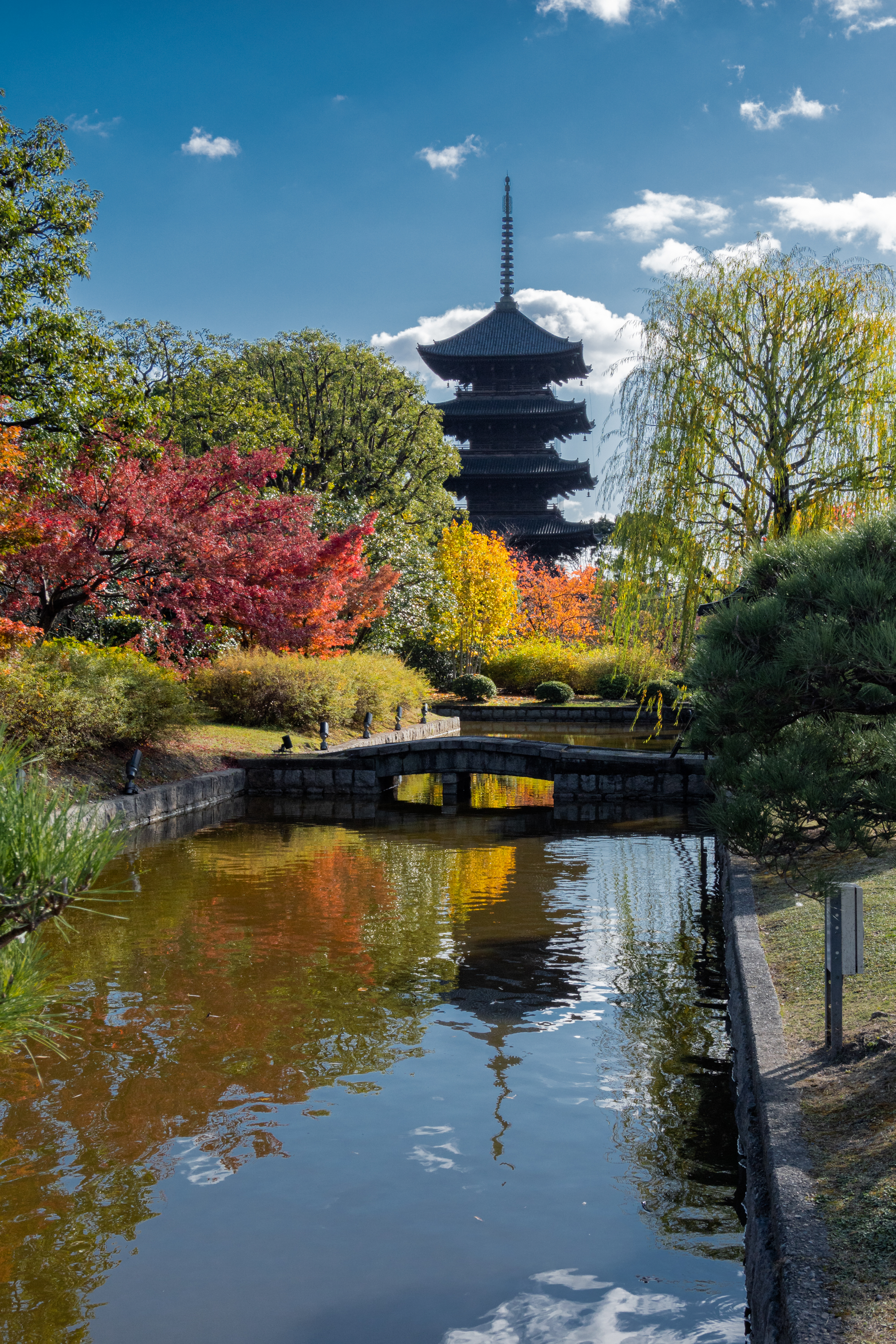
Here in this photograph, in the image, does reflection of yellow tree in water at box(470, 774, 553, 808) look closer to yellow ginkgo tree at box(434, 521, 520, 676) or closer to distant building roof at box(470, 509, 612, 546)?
yellow ginkgo tree at box(434, 521, 520, 676)

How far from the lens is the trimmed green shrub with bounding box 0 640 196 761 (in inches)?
440

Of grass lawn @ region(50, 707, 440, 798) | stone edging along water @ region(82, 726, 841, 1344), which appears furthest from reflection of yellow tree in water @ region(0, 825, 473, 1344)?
grass lawn @ region(50, 707, 440, 798)

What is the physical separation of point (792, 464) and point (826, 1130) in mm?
7474

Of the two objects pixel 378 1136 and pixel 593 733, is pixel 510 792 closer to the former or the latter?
pixel 593 733

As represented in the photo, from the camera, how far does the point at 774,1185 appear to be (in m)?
3.15

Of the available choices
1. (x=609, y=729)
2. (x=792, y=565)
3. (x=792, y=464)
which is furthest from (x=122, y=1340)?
(x=609, y=729)

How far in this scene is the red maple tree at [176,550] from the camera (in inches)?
543

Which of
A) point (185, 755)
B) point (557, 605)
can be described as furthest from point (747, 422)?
point (557, 605)

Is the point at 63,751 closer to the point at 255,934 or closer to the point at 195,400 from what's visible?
the point at 255,934

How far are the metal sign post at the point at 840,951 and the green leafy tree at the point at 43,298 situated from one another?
1006 cm

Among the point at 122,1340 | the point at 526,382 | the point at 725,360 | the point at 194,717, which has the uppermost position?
the point at 526,382

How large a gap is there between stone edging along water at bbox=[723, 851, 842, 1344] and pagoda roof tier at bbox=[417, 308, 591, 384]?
4058cm

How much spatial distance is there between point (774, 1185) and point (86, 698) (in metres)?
10.3

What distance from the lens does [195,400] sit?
2159 cm
